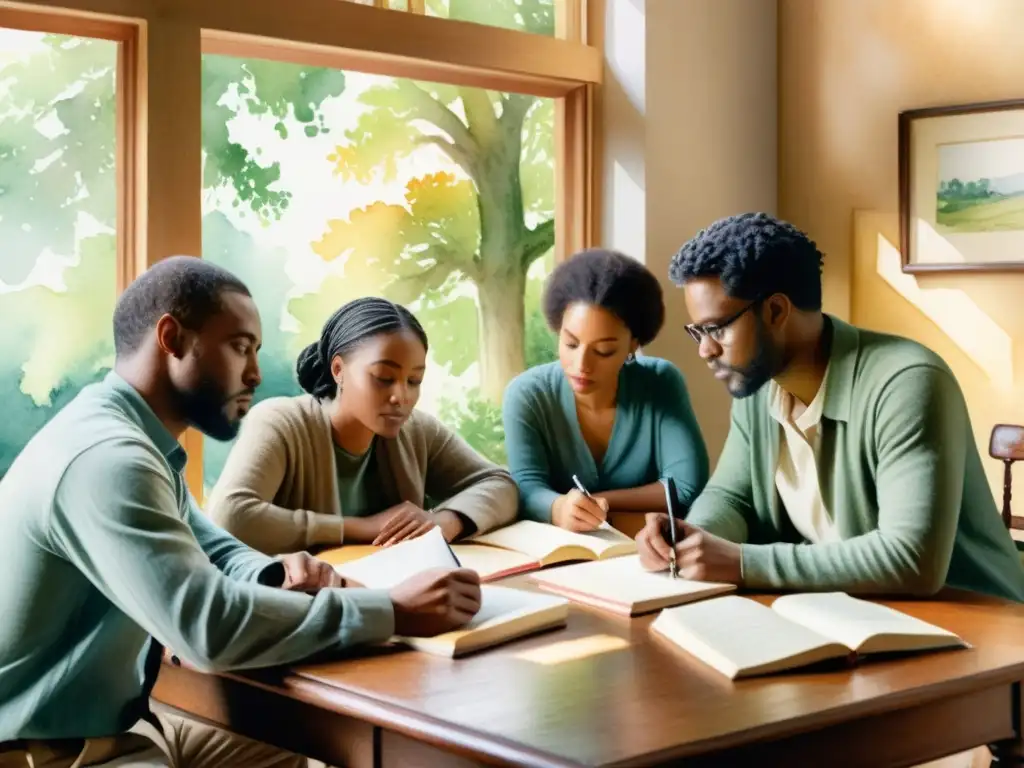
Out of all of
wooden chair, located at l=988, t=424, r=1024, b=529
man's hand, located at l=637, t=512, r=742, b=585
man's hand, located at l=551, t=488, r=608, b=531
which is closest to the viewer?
man's hand, located at l=637, t=512, r=742, b=585

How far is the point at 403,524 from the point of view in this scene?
2697mm

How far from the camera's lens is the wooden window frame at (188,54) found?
3.10 meters

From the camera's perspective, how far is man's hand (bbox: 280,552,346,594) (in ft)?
6.78

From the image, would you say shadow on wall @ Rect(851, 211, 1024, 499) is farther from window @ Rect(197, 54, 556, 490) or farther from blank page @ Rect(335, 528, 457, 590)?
blank page @ Rect(335, 528, 457, 590)

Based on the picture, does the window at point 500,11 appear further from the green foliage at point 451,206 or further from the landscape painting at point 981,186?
the landscape painting at point 981,186

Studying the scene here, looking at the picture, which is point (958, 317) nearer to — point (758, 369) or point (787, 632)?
point (758, 369)

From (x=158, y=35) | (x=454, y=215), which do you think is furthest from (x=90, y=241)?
(x=454, y=215)

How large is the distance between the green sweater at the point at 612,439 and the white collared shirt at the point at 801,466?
1.79 ft

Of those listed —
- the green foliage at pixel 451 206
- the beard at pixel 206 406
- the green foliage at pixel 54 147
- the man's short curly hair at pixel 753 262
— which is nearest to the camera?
the beard at pixel 206 406

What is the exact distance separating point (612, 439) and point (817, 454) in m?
0.76

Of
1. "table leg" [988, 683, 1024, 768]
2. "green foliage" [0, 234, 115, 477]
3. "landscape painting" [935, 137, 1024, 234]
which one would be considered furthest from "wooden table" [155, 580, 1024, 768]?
"landscape painting" [935, 137, 1024, 234]

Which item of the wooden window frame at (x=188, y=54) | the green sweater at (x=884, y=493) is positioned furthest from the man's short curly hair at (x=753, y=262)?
the wooden window frame at (x=188, y=54)

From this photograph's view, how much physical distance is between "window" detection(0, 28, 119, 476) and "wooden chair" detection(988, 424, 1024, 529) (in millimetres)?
2336

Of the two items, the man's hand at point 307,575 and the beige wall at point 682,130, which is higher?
the beige wall at point 682,130
